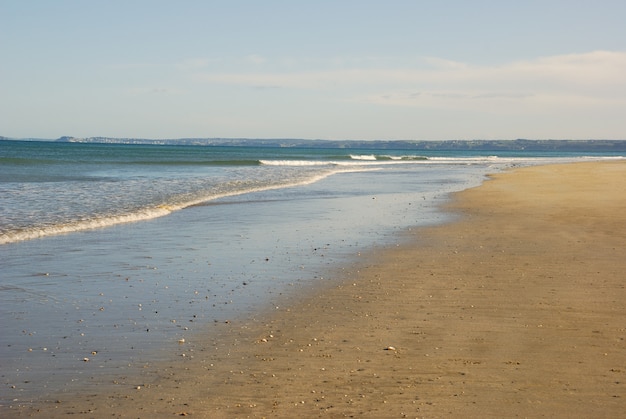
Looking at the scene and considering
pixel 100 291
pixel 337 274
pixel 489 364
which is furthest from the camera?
pixel 337 274

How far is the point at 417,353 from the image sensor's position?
6.43 metres

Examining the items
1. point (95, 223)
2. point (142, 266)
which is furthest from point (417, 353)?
point (95, 223)

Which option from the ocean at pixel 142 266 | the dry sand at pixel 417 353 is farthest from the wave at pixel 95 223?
the dry sand at pixel 417 353

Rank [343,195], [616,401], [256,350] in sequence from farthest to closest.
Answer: [343,195] < [256,350] < [616,401]

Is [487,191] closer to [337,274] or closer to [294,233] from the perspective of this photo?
[294,233]

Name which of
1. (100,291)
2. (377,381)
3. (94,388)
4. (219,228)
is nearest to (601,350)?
(377,381)

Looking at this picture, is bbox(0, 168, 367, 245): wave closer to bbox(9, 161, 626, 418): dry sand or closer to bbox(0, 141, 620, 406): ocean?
bbox(0, 141, 620, 406): ocean

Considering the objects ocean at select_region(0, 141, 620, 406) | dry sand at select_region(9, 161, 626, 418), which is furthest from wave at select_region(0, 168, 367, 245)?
dry sand at select_region(9, 161, 626, 418)

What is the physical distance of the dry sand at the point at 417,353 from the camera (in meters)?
5.21

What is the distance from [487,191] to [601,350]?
21636 mm

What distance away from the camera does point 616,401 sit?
5.24m

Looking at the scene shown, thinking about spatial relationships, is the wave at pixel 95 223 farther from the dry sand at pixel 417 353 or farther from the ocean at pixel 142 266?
the dry sand at pixel 417 353

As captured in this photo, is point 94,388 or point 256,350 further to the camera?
point 256,350

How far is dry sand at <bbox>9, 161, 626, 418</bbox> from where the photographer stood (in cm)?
521
